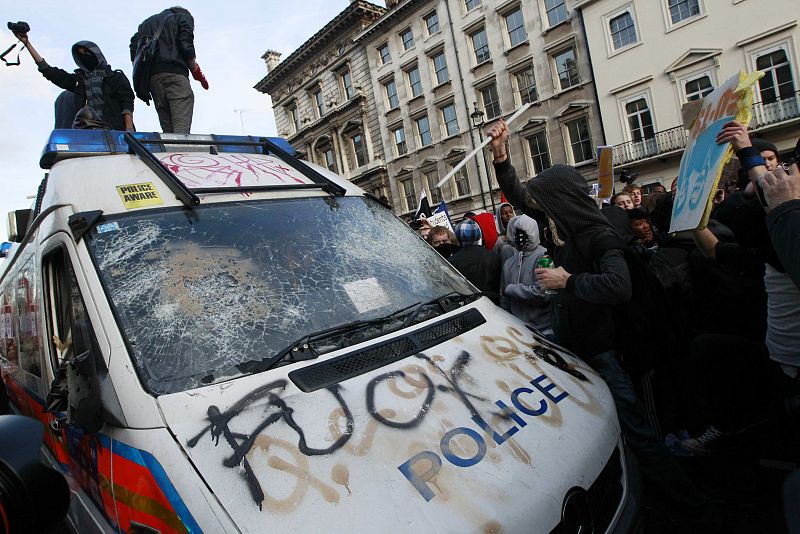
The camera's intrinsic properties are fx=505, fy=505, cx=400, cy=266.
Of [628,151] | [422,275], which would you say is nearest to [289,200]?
[422,275]

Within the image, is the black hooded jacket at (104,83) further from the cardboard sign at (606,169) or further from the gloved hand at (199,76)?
the cardboard sign at (606,169)

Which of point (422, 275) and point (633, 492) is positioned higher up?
point (422, 275)

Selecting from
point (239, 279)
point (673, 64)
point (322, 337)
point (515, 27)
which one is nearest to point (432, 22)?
point (515, 27)

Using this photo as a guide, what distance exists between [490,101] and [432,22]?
6.15 metres

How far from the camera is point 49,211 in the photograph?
247cm

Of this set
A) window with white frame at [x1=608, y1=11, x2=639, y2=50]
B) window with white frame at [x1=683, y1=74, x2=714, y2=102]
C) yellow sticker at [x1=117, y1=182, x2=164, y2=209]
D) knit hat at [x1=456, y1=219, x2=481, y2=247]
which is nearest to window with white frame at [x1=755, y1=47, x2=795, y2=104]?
window with white frame at [x1=683, y1=74, x2=714, y2=102]

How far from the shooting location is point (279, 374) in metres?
1.78

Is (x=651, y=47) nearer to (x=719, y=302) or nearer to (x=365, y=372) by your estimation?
(x=719, y=302)

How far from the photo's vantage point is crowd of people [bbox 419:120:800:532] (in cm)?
244

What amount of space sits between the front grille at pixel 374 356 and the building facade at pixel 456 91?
1677cm

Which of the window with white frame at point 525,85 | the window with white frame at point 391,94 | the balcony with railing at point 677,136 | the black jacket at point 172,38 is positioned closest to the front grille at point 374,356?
the black jacket at point 172,38

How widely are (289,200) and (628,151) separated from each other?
21.6 m

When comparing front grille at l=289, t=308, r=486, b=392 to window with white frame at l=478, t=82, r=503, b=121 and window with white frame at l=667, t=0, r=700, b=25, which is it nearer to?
window with white frame at l=667, t=0, r=700, b=25

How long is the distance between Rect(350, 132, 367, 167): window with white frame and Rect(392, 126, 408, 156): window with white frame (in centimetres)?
279
